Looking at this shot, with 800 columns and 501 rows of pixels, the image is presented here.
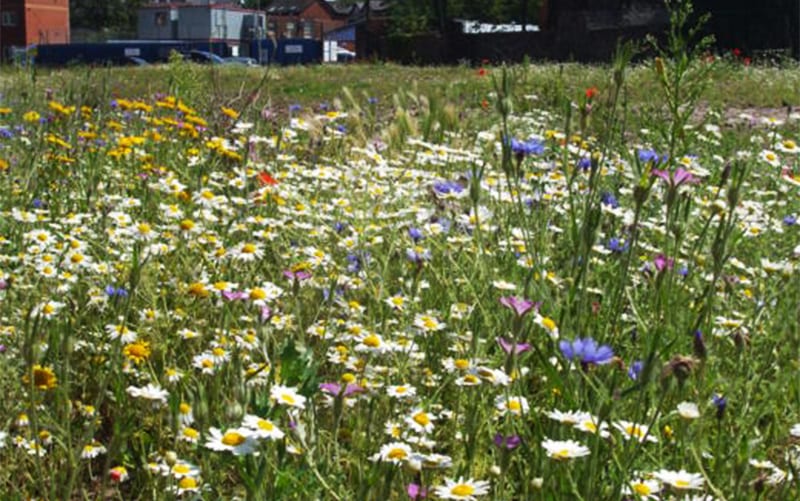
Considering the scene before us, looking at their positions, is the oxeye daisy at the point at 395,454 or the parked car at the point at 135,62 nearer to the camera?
the oxeye daisy at the point at 395,454

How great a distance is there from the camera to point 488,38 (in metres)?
28.4

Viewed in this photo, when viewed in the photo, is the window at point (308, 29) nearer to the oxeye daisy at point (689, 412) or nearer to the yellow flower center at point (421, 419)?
the yellow flower center at point (421, 419)

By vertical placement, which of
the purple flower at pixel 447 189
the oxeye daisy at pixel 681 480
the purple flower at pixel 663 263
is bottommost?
the oxeye daisy at pixel 681 480

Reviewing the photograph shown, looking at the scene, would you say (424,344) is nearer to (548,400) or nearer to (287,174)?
(548,400)

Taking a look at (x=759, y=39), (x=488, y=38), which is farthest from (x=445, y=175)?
(x=488, y=38)

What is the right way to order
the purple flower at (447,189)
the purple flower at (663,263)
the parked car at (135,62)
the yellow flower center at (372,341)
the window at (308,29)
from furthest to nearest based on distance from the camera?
1. the window at (308,29)
2. the parked car at (135,62)
3. the purple flower at (447,189)
4. the yellow flower center at (372,341)
5. the purple flower at (663,263)

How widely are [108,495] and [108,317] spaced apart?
2.12 ft

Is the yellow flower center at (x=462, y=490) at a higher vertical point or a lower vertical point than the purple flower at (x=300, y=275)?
lower

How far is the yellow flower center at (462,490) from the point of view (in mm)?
1373

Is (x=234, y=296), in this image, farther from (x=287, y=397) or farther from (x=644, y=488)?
(x=644, y=488)

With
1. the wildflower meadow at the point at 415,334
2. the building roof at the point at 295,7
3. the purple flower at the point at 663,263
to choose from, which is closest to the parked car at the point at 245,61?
the wildflower meadow at the point at 415,334

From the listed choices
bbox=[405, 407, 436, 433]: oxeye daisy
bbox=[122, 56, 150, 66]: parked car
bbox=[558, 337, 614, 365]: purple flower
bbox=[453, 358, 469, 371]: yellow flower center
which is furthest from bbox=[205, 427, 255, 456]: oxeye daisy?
bbox=[122, 56, 150, 66]: parked car

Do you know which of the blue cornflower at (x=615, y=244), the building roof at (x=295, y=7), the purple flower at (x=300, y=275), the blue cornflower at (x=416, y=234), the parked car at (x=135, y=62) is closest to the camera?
the purple flower at (x=300, y=275)

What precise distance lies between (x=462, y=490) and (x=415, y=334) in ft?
2.83
